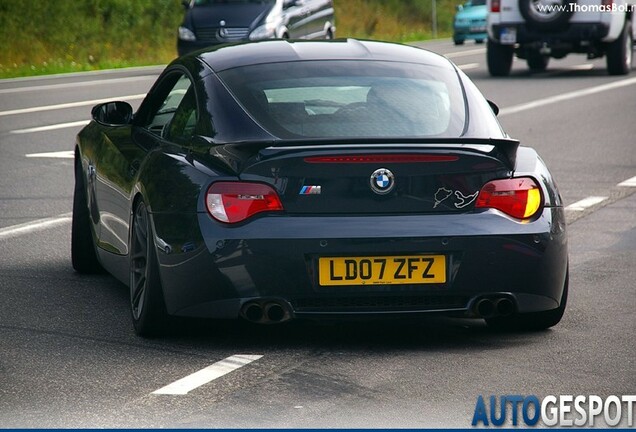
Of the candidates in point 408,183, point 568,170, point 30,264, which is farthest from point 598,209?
point 408,183

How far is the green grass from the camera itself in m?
33.9

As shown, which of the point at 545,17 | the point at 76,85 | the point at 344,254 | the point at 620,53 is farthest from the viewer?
the point at 620,53

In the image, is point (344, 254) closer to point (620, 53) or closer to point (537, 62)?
point (620, 53)

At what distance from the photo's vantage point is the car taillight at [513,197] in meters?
6.55

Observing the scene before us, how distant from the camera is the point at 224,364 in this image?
6.32 metres

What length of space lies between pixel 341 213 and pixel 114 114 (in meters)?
2.02

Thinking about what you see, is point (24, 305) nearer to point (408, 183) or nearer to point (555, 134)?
point (408, 183)

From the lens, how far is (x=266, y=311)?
6496 millimetres

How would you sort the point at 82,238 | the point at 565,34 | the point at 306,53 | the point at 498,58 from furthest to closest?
the point at 498,58 → the point at 565,34 → the point at 82,238 → the point at 306,53

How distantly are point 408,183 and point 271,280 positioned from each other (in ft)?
2.26

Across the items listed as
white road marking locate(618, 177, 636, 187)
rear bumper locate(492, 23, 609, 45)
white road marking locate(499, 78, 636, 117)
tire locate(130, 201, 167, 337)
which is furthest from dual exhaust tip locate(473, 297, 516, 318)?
rear bumper locate(492, 23, 609, 45)

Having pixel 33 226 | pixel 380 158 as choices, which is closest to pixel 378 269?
pixel 380 158

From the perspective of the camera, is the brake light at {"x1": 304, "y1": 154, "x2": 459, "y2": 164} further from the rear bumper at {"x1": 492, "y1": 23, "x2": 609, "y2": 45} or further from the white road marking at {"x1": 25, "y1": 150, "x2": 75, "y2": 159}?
the rear bumper at {"x1": 492, "y1": 23, "x2": 609, "y2": 45}

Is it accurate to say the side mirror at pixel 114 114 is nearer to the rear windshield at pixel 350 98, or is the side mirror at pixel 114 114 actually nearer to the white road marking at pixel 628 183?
the rear windshield at pixel 350 98
